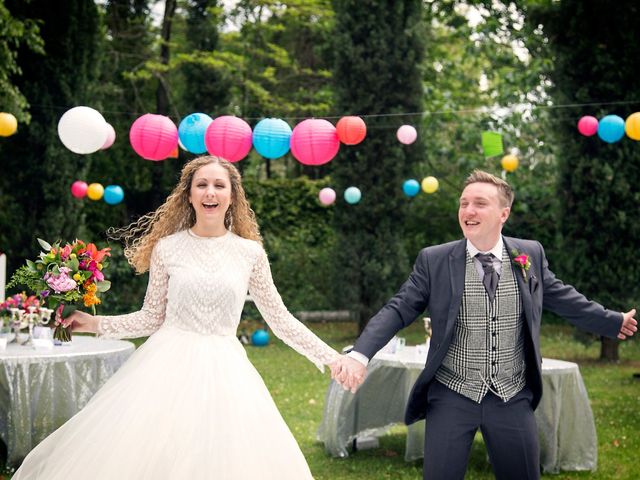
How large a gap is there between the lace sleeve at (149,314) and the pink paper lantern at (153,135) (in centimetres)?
484

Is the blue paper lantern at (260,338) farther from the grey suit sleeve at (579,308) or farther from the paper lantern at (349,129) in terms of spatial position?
the grey suit sleeve at (579,308)

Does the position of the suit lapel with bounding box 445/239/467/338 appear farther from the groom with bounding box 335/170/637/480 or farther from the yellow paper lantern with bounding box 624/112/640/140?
the yellow paper lantern with bounding box 624/112/640/140

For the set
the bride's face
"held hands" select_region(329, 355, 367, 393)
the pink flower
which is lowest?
"held hands" select_region(329, 355, 367, 393)

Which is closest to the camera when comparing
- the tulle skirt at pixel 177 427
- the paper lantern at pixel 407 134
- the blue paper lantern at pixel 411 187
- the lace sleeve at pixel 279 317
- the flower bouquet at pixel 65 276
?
the tulle skirt at pixel 177 427

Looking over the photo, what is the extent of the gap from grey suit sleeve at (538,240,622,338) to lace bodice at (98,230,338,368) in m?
1.07

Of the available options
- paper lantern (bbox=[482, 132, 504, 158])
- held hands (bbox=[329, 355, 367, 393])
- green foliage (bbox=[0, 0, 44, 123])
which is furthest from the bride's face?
green foliage (bbox=[0, 0, 44, 123])

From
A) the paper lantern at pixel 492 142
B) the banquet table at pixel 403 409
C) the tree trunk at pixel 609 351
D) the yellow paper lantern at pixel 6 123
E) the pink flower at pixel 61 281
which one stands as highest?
the yellow paper lantern at pixel 6 123

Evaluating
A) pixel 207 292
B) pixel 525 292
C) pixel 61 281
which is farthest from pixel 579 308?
pixel 61 281

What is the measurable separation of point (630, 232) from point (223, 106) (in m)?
8.09

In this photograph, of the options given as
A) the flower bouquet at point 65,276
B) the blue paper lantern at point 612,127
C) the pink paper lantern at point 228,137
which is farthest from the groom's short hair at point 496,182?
the blue paper lantern at point 612,127

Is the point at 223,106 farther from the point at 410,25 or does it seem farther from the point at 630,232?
the point at 630,232

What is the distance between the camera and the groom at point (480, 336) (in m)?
3.49

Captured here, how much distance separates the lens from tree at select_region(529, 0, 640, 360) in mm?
11453

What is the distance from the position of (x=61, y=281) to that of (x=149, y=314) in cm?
44
